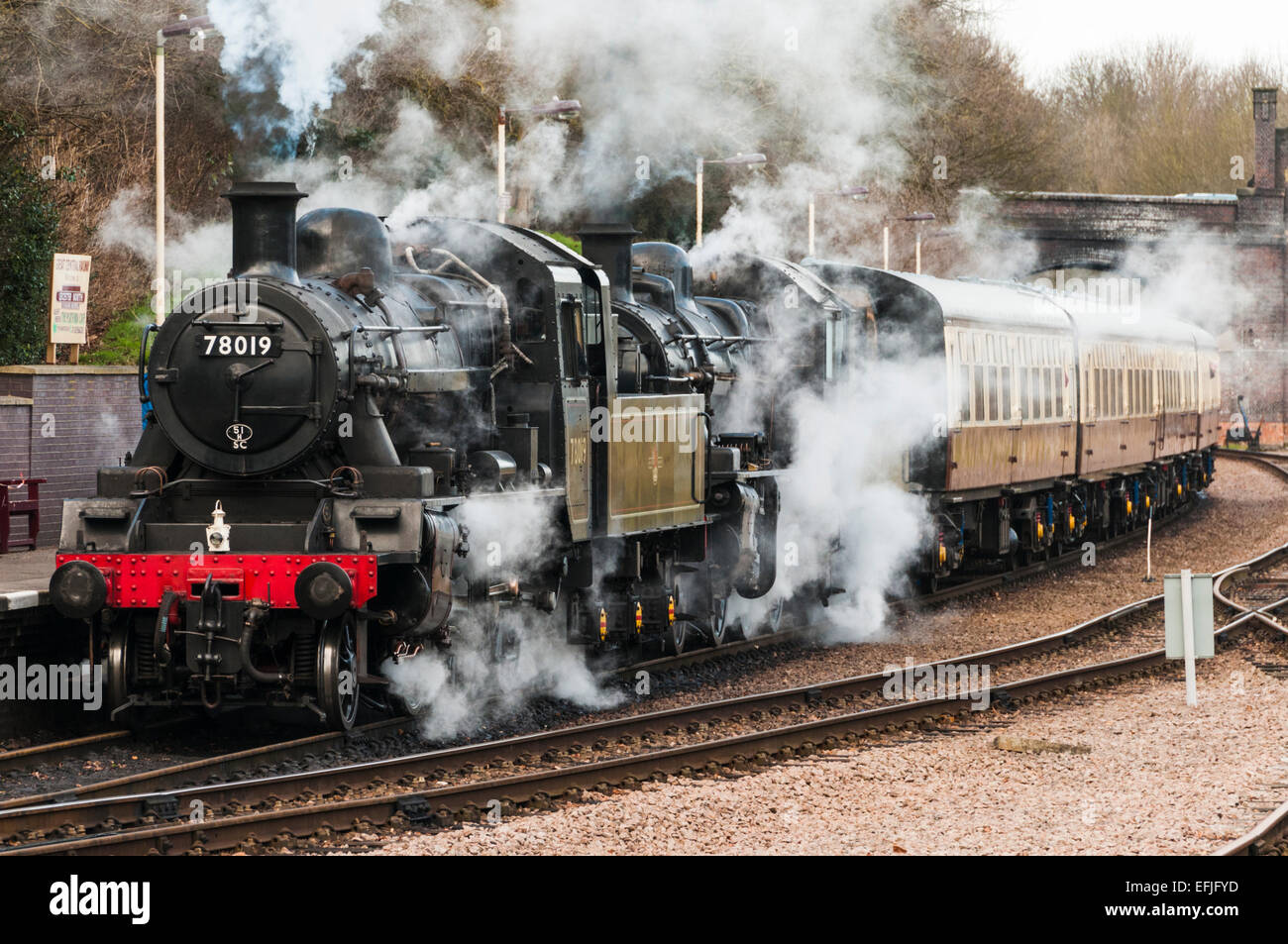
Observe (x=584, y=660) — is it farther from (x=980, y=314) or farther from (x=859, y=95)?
(x=859, y=95)

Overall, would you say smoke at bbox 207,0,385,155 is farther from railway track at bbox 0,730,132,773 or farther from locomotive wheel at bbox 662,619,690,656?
railway track at bbox 0,730,132,773

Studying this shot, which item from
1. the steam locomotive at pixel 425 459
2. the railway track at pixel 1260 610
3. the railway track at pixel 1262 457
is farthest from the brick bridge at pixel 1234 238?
the steam locomotive at pixel 425 459

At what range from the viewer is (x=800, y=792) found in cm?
936

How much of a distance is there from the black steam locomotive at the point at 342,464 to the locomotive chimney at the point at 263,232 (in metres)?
0.01

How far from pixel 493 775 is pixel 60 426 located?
7730mm

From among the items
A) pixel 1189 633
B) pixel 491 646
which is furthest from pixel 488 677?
pixel 1189 633

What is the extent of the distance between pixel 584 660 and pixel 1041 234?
39693 millimetres

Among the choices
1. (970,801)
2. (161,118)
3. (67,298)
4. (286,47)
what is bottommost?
(970,801)

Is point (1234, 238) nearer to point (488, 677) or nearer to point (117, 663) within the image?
point (488, 677)

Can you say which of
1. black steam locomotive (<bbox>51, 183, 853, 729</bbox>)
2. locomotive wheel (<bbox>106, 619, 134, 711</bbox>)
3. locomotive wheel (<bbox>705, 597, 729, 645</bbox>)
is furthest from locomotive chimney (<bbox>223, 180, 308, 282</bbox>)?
locomotive wheel (<bbox>705, 597, 729, 645</bbox>)

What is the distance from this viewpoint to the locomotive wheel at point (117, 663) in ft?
33.5

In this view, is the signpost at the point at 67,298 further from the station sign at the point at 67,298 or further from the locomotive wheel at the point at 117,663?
the locomotive wheel at the point at 117,663

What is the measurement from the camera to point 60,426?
1577cm

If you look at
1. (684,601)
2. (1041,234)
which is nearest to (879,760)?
(684,601)
